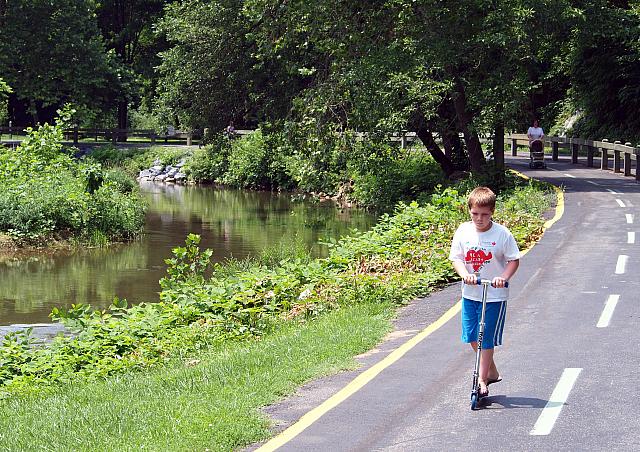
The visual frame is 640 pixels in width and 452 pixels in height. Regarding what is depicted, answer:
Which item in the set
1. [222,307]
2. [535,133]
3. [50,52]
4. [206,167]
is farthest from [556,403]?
[50,52]

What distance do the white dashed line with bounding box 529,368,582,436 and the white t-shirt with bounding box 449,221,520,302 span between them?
1001 mm

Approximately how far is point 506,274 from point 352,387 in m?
1.95

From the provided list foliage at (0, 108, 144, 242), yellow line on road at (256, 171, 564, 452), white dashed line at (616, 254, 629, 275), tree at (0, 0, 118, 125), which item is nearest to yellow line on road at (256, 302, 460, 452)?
yellow line on road at (256, 171, 564, 452)

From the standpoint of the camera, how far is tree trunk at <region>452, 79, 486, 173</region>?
3261 cm

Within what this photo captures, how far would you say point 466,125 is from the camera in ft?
105

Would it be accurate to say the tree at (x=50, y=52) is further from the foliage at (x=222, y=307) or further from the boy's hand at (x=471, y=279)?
the boy's hand at (x=471, y=279)

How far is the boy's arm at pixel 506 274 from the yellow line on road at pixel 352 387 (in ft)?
5.84

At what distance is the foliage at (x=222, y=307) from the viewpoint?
1320 centimetres

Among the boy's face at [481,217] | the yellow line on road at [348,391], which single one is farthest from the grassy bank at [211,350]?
the boy's face at [481,217]

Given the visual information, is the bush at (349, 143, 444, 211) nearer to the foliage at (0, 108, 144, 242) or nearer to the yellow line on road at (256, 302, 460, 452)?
the foliage at (0, 108, 144, 242)

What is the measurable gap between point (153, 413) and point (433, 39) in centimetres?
2360

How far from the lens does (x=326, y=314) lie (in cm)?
1470

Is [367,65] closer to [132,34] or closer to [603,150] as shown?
[603,150]

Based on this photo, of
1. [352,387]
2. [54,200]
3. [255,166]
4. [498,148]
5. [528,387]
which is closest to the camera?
[528,387]
